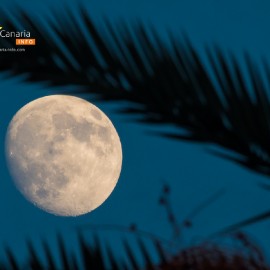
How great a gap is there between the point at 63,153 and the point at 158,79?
1163cm

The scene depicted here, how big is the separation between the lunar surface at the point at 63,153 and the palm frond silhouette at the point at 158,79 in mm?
10633

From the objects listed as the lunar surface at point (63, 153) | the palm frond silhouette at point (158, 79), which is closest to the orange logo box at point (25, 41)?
the palm frond silhouette at point (158, 79)

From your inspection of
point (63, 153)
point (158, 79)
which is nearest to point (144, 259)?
point (158, 79)

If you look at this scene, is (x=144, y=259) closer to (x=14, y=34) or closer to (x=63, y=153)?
(x=14, y=34)

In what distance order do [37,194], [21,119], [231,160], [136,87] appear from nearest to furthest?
[231,160], [136,87], [37,194], [21,119]

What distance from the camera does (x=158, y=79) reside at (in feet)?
7.29

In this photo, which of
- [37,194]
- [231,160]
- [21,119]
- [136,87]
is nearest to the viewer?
[231,160]

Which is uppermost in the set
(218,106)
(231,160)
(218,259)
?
(218,106)

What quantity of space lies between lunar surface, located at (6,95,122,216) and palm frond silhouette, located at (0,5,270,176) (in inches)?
419

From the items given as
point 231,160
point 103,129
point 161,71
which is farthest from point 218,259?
point 103,129

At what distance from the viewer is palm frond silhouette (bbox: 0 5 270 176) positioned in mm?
2098

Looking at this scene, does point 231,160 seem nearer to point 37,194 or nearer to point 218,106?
point 218,106

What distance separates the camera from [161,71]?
222 centimetres

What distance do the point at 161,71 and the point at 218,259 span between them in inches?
24.2
